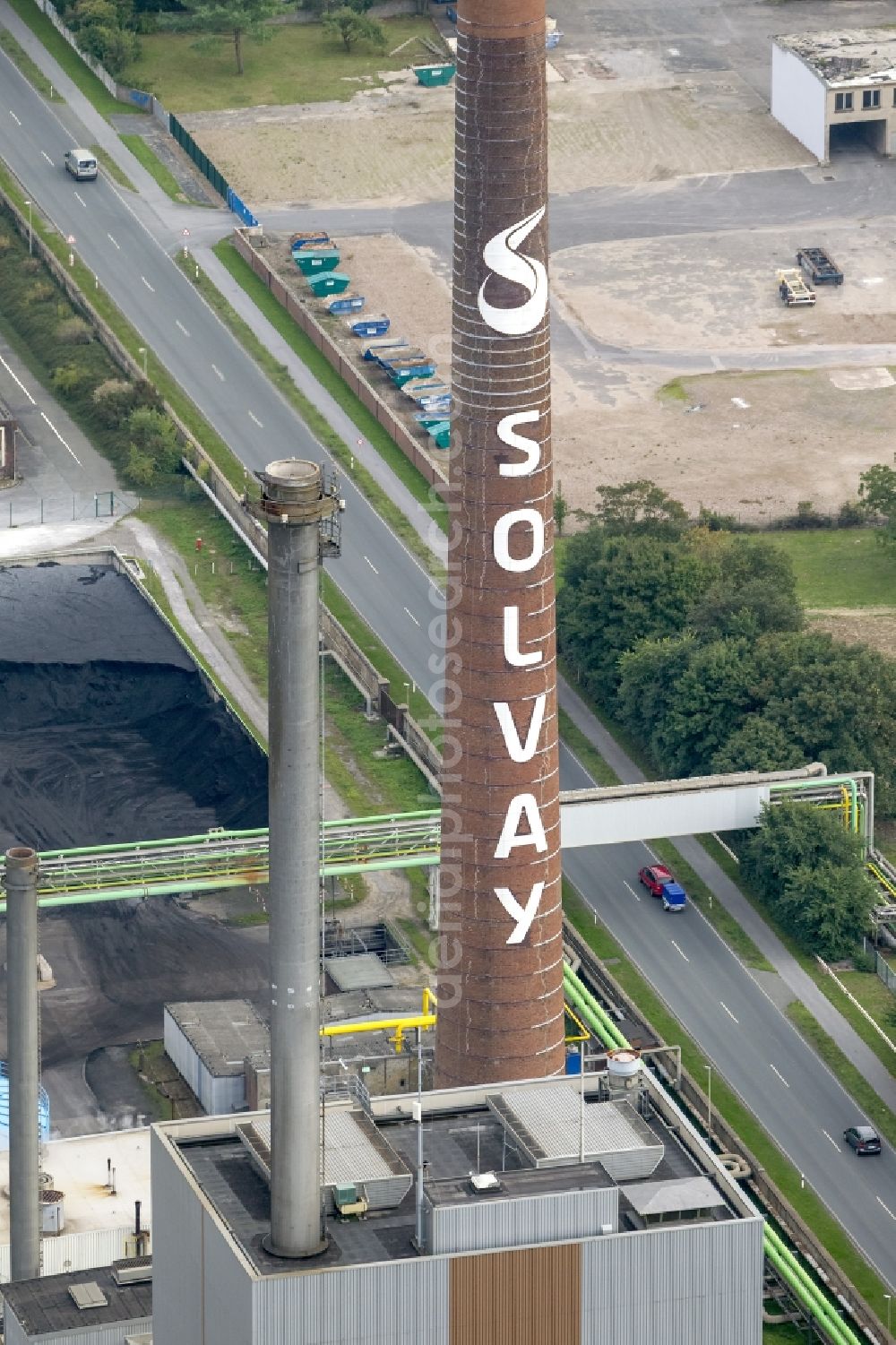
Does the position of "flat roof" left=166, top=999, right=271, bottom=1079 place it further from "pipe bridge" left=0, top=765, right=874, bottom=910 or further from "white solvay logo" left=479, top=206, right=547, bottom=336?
"white solvay logo" left=479, top=206, right=547, bottom=336

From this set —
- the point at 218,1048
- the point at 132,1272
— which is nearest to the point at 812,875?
the point at 218,1048

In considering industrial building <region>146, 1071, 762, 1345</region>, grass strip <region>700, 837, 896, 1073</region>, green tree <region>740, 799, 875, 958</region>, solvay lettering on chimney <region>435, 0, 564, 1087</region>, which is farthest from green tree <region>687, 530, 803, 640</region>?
industrial building <region>146, 1071, 762, 1345</region>

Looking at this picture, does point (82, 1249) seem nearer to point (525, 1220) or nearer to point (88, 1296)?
point (88, 1296)

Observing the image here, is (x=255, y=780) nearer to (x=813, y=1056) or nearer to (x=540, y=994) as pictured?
(x=813, y=1056)

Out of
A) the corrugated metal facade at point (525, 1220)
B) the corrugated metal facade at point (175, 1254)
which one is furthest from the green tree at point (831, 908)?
the corrugated metal facade at point (525, 1220)

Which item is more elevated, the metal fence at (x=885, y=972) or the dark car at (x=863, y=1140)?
the metal fence at (x=885, y=972)

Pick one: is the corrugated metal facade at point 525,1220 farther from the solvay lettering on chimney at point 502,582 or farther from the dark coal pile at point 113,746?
the dark coal pile at point 113,746

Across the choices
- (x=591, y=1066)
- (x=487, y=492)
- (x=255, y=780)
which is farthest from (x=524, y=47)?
(x=255, y=780)
